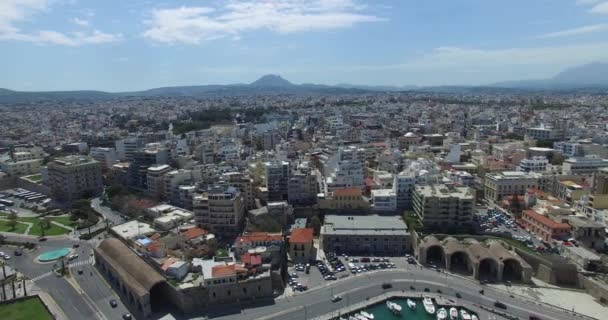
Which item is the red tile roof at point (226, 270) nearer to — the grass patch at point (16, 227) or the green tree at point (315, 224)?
the green tree at point (315, 224)

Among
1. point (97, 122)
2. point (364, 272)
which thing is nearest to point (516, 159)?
point (364, 272)

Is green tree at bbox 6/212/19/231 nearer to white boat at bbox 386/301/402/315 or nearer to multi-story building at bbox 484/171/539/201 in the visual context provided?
white boat at bbox 386/301/402/315

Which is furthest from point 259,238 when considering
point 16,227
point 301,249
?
point 16,227

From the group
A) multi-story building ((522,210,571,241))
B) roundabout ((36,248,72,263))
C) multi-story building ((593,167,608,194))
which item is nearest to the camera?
multi-story building ((522,210,571,241))

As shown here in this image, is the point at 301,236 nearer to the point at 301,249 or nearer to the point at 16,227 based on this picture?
the point at 301,249

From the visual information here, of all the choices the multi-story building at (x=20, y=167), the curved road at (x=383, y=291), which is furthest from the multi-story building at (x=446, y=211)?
the multi-story building at (x=20, y=167)

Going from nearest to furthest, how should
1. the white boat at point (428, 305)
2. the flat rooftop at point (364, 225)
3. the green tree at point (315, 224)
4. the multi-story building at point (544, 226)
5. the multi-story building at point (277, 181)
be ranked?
the white boat at point (428, 305)
the multi-story building at point (544, 226)
the flat rooftop at point (364, 225)
the green tree at point (315, 224)
the multi-story building at point (277, 181)

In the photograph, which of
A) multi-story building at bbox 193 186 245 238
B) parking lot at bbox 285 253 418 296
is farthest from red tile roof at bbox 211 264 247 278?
multi-story building at bbox 193 186 245 238

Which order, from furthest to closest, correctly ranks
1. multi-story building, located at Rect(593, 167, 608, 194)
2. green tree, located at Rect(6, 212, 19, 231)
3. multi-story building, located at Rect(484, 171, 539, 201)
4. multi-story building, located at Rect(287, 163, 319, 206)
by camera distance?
multi-story building, located at Rect(484, 171, 539, 201), multi-story building, located at Rect(287, 163, 319, 206), green tree, located at Rect(6, 212, 19, 231), multi-story building, located at Rect(593, 167, 608, 194)
